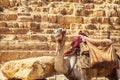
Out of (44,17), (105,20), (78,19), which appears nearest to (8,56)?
(44,17)

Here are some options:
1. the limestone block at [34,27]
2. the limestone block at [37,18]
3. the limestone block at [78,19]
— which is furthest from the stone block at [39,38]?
the limestone block at [78,19]

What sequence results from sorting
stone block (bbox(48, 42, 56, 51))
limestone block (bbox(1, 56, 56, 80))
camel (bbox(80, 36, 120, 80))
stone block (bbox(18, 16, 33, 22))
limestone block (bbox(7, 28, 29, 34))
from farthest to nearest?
stone block (bbox(18, 16, 33, 22)) → limestone block (bbox(7, 28, 29, 34)) → stone block (bbox(48, 42, 56, 51)) → camel (bbox(80, 36, 120, 80)) → limestone block (bbox(1, 56, 56, 80))

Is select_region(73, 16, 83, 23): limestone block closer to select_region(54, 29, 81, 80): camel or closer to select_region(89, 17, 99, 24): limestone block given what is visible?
select_region(89, 17, 99, 24): limestone block

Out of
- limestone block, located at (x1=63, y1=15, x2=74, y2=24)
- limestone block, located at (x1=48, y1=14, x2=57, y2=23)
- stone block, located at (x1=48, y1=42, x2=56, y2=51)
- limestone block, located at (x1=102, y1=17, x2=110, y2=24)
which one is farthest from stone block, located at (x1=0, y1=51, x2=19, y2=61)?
limestone block, located at (x1=102, y1=17, x2=110, y2=24)

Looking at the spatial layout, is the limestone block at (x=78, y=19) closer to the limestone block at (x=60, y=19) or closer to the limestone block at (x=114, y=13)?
the limestone block at (x=60, y=19)

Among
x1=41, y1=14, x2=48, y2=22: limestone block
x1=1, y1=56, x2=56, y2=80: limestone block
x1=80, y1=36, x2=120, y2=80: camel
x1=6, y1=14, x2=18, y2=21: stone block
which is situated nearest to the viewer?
x1=1, y1=56, x2=56, y2=80: limestone block

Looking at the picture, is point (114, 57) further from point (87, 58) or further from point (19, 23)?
point (19, 23)

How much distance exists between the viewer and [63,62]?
7520 mm

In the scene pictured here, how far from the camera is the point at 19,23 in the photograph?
75.0ft

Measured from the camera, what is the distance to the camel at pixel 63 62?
7.44 meters

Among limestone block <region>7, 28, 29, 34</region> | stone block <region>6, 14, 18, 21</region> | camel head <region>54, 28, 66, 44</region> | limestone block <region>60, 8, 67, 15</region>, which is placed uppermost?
camel head <region>54, 28, 66, 44</region>

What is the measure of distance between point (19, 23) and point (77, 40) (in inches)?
591

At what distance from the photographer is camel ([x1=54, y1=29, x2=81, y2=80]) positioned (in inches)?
293

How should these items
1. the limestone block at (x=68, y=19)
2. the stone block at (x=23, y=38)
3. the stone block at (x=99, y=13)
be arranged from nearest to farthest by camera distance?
the stone block at (x=23, y=38)
the limestone block at (x=68, y=19)
the stone block at (x=99, y=13)
